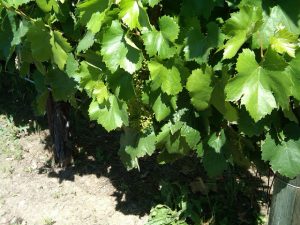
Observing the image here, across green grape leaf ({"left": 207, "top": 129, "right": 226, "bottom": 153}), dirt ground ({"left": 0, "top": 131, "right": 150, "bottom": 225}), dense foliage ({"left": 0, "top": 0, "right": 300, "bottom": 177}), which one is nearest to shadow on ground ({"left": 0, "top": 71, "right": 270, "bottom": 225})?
dirt ground ({"left": 0, "top": 131, "right": 150, "bottom": 225})

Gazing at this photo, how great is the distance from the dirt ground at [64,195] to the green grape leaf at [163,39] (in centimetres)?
167

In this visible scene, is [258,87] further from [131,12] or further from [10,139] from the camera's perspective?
[10,139]

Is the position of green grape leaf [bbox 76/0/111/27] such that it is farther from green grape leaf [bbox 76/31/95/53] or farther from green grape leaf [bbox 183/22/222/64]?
green grape leaf [bbox 183/22/222/64]

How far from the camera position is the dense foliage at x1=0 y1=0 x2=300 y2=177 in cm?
176

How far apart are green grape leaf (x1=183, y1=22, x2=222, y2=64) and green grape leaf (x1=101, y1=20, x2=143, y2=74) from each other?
214mm

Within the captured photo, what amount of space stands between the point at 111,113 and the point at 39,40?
49cm

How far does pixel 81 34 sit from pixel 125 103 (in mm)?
573

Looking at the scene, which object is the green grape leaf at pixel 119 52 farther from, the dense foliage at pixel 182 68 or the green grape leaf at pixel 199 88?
the green grape leaf at pixel 199 88

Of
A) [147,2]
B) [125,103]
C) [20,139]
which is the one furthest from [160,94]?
[20,139]

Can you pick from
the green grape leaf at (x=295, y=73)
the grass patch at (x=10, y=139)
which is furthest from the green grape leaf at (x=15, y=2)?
the grass patch at (x=10, y=139)

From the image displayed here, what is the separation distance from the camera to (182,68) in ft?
6.79

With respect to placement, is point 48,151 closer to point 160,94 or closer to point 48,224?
point 48,224

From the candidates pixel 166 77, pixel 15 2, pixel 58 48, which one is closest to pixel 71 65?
pixel 58 48

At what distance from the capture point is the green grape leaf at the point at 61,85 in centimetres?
263
